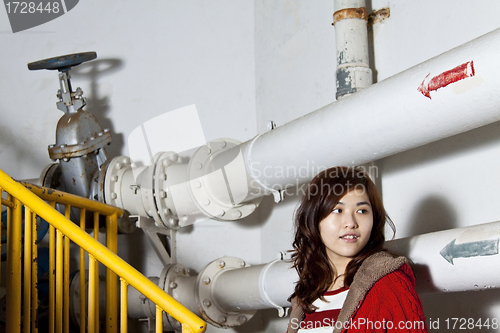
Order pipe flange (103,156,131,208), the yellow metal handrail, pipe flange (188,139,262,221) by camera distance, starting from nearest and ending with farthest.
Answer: the yellow metal handrail
pipe flange (188,139,262,221)
pipe flange (103,156,131,208)

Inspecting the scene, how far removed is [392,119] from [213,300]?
46.8 inches

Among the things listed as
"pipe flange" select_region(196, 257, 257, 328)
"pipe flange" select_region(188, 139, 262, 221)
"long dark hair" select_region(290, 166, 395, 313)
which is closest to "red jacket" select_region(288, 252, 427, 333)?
"long dark hair" select_region(290, 166, 395, 313)

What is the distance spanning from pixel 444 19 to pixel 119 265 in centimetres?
123

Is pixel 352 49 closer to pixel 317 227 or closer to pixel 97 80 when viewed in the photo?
pixel 317 227

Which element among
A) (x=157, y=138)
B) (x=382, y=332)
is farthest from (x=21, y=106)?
(x=382, y=332)

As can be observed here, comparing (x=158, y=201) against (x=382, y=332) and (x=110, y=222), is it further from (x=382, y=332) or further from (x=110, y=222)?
(x=382, y=332)

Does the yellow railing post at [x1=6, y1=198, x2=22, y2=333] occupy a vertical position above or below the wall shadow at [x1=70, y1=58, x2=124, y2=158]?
below

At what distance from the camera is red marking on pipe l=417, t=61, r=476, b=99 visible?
3.62 ft

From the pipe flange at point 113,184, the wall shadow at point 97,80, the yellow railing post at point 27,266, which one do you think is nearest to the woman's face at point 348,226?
the yellow railing post at point 27,266

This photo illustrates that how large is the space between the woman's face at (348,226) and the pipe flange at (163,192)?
945mm

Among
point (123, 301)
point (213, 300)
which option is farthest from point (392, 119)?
point (213, 300)

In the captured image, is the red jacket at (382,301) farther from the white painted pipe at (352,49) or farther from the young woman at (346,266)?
the white painted pipe at (352,49)

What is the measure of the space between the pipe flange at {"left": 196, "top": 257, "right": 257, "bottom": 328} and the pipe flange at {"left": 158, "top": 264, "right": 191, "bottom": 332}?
146mm

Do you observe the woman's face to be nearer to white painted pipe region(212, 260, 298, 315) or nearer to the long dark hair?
the long dark hair
